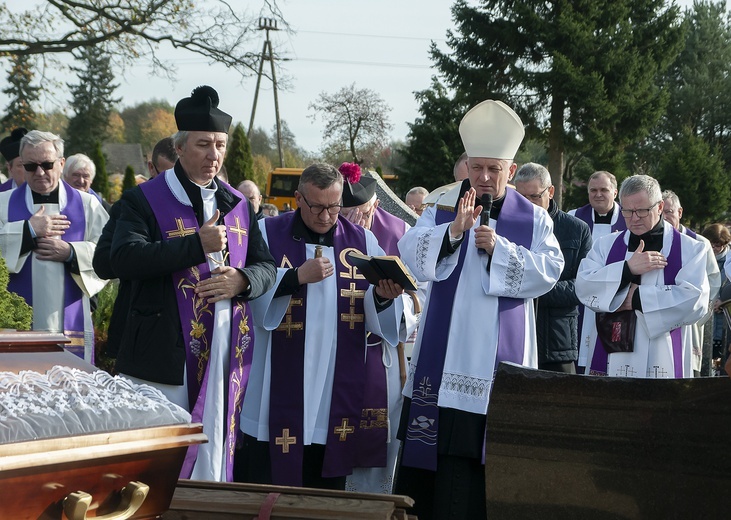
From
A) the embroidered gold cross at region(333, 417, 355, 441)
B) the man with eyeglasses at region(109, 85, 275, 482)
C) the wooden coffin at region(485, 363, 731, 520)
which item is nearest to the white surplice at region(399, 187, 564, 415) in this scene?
the embroidered gold cross at region(333, 417, 355, 441)

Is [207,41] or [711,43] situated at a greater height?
[711,43]

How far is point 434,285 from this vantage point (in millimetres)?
4977

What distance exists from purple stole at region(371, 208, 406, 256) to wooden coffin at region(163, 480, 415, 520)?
2960mm

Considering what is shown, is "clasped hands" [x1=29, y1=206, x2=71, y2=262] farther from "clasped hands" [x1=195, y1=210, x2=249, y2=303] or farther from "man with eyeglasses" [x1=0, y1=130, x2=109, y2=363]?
"clasped hands" [x1=195, y1=210, x2=249, y2=303]

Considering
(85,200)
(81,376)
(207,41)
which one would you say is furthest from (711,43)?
(81,376)

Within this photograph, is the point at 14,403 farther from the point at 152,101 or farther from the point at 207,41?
the point at 152,101

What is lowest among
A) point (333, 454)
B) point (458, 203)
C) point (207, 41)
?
point (333, 454)

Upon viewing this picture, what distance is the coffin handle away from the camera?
6.50ft

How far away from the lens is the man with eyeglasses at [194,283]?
13.6ft

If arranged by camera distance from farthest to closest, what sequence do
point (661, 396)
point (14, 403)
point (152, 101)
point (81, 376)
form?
point (152, 101) → point (661, 396) → point (81, 376) → point (14, 403)

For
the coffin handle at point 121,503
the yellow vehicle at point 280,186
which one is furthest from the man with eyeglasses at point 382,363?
the yellow vehicle at point 280,186

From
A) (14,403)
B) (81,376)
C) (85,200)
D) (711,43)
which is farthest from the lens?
(711,43)

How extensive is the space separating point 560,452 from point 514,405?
18cm

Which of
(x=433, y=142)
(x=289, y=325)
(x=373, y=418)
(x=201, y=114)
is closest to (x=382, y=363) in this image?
(x=373, y=418)
